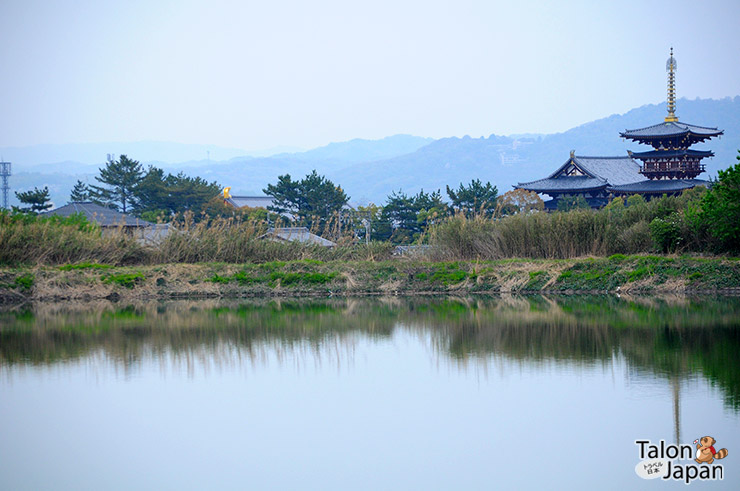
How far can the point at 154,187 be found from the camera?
3888cm

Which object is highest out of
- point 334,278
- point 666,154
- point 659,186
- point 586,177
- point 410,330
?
point 666,154

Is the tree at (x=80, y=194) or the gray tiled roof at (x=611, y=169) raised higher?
the gray tiled roof at (x=611, y=169)

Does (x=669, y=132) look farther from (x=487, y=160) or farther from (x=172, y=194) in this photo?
(x=487, y=160)

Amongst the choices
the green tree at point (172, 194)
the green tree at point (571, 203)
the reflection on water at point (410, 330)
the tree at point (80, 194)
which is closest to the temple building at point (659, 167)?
the green tree at point (571, 203)

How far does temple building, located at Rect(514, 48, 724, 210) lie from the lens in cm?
3856

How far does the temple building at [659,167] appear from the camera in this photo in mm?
38562

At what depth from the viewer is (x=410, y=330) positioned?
11.5 meters

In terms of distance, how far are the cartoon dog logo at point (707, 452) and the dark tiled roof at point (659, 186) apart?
34051mm

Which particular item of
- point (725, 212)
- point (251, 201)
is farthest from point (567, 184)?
point (725, 212)

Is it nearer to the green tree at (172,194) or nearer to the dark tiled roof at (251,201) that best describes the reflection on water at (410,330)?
the green tree at (172,194)

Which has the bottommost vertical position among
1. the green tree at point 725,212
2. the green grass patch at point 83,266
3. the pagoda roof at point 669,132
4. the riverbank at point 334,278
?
the riverbank at point 334,278

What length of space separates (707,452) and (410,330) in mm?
6017

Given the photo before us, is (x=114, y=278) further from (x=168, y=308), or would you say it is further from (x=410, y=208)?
(x=410, y=208)

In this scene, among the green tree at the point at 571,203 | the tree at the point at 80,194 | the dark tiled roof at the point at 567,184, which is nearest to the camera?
the green tree at the point at 571,203
